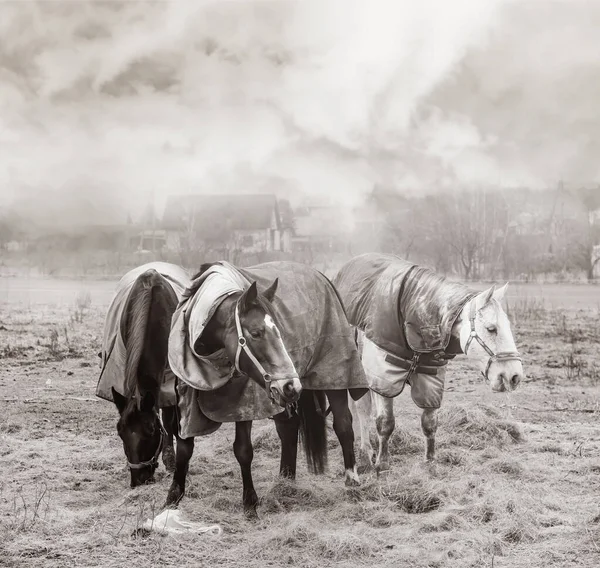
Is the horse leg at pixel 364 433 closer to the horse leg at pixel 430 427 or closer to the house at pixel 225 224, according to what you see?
the horse leg at pixel 430 427

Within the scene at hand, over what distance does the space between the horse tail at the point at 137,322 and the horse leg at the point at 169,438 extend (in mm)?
781

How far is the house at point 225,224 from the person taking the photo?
19.0m

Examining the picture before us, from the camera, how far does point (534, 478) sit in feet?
16.9

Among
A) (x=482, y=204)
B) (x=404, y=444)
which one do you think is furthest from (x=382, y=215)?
(x=404, y=444)

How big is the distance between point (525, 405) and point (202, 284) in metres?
5.06

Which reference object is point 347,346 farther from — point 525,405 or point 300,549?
point 525,405

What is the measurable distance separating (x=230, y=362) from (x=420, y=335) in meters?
1.71

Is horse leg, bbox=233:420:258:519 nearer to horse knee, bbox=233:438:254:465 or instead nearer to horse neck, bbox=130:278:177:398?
horse knee, bbox=233:438:254:465

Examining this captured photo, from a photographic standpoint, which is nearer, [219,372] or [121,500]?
[219,372]

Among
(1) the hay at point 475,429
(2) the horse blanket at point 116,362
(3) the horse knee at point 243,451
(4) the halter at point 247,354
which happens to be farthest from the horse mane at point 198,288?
(1) the hay at point 475,429

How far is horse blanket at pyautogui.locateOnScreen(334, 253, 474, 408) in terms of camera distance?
5.14 metres

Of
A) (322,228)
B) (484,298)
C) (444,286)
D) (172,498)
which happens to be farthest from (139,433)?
(322,228)

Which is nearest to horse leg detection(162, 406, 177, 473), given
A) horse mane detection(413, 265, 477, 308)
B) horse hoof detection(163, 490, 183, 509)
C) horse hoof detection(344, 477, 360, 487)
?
horse hoof detection(163, 490, 183, 509)

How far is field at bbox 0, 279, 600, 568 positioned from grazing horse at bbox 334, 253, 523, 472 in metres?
0.56
